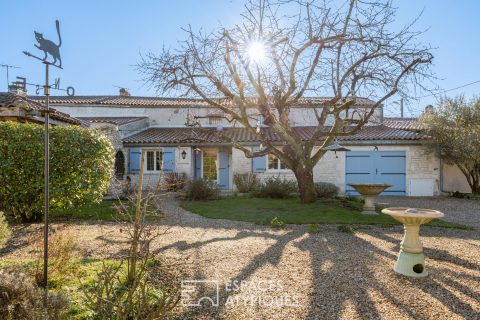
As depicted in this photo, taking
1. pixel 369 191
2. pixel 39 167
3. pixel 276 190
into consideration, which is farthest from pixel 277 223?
pixel 39 167

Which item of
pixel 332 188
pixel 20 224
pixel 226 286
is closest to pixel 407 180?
pixel 332 188

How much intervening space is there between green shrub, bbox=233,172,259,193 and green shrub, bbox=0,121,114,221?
815cm

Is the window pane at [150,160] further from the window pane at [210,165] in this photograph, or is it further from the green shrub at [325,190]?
the green shrub at [325,190]

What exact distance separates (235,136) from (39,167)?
36.3 ft

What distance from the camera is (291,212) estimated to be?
382 inches

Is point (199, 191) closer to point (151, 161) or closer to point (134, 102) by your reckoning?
point (151, 161)

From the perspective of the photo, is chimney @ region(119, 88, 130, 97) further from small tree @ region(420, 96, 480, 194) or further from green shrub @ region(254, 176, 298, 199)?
small tree @ region(420, 96, 480, 194)

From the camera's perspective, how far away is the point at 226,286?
4.00 meters

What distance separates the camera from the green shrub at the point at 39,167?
292 inches

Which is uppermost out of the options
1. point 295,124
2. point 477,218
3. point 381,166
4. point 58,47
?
point 295,124

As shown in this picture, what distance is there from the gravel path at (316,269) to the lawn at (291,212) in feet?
2.23

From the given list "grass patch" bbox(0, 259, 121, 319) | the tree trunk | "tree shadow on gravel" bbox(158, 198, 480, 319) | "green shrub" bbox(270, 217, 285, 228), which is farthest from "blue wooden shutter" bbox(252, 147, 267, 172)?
"grass patch" bbox(0, 259, 121, 319)

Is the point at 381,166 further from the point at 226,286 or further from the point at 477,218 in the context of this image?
the point at 226,286

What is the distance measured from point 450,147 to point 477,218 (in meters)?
5.75
